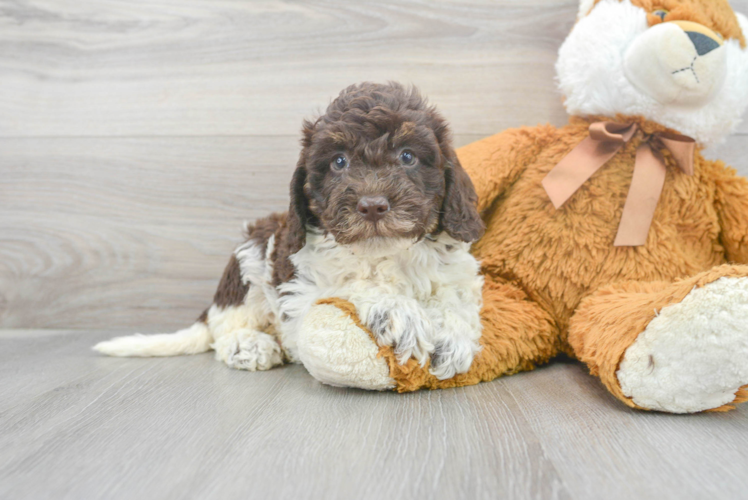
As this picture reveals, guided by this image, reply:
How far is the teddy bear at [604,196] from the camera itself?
162 cm

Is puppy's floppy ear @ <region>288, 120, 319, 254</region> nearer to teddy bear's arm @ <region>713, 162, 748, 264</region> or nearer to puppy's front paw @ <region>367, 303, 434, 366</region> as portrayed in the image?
puppy's front paw @ <region>367, 303, 434, 366</region>

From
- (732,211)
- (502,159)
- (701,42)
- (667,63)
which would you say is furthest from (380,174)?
(732,211)

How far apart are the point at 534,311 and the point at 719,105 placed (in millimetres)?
894

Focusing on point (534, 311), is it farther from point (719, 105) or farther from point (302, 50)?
point (302, 50)

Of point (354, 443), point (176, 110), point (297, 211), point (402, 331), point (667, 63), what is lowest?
point (354, 443)

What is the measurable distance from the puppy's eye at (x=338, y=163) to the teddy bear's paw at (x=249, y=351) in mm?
746

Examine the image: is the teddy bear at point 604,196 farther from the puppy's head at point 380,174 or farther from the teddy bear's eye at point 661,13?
the puppy's head at point 380,174

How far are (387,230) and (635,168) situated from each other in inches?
36.7

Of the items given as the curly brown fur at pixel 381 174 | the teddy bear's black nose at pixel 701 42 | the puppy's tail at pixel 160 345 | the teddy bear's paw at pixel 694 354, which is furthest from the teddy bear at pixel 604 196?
the puppy's tail at pixel 160 345

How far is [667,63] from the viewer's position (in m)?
1.63

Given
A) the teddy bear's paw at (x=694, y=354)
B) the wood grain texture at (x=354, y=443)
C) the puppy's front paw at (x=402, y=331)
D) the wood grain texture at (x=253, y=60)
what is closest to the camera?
the wood grain texture at (x=354, y=443)

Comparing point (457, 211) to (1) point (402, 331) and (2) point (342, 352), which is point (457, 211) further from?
(2) point (342, 352)

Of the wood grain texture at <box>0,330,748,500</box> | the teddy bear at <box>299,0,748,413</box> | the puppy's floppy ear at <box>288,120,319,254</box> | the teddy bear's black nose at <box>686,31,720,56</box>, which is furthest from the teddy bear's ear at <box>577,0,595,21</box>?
the wood grain texture at <box>0,330,748,500</box>

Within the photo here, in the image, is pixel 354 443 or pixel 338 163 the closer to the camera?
pixel 354 443
